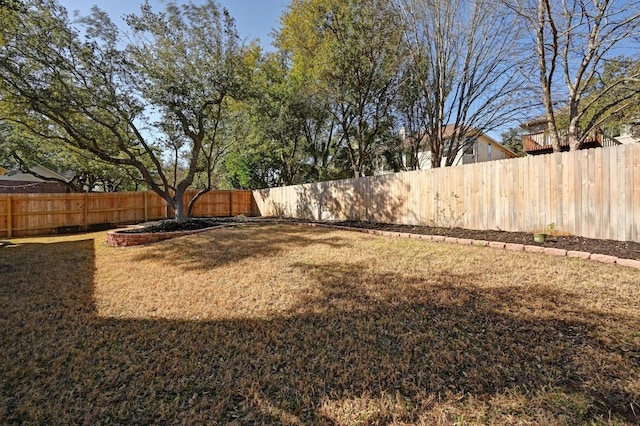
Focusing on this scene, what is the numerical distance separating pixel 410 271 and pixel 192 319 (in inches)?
103

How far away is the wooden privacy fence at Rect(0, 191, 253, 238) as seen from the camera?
918 cm

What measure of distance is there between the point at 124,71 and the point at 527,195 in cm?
945

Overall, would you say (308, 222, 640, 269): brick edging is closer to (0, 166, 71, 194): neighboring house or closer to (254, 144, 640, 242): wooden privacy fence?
(254, 144, 640, 242): wooden privacy fence

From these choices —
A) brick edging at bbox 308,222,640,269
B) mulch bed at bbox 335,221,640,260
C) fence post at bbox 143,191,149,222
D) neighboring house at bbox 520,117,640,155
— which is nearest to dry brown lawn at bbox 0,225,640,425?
brick edging at bbox 308,222,640,269

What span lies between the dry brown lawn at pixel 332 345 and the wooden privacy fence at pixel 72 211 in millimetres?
7275

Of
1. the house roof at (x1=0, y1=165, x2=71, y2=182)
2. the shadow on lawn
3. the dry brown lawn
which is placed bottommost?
the dry brown lawn

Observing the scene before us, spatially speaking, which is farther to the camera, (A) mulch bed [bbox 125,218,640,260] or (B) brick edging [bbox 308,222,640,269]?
(A) mulch bed [bbox 125,218,640,260]

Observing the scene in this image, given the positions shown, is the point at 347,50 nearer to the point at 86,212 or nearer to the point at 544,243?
the point at 544,243

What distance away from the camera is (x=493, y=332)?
226 centimetres

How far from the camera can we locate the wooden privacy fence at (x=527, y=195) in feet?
14.0

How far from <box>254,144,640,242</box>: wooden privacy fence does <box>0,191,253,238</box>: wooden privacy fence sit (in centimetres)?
946

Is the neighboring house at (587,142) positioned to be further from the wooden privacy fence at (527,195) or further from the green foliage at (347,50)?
the wooden privacy fence at (527,195)

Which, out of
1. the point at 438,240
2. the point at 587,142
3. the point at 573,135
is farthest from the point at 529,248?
the point at 587,142

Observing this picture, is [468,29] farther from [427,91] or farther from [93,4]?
[93,4]
